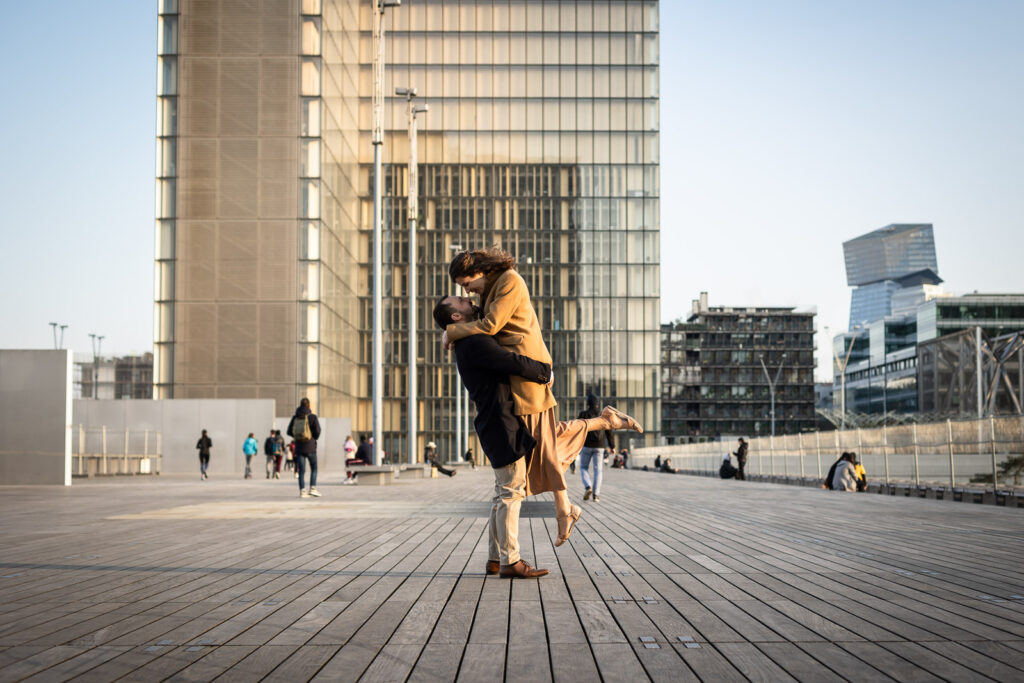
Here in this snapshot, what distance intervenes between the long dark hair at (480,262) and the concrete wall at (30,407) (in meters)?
18.2

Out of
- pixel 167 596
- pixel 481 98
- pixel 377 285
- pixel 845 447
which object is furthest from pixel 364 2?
pixel 167 596

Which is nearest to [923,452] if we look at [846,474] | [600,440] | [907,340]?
[846,474]

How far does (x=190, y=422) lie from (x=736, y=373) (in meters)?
90.7

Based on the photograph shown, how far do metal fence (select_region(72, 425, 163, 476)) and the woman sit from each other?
104ft

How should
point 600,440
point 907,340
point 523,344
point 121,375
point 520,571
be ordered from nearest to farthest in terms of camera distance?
point 523,344
point 520,571
point 600,440
point 121,375
point 907,340

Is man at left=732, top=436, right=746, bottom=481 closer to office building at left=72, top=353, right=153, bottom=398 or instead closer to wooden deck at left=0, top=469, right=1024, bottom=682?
wooden deck at left=0, top=469, right=1024, bottom=682

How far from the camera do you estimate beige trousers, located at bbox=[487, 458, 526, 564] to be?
5.86 m

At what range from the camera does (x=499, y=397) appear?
5.80 meters

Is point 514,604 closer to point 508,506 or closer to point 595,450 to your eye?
point 508,506

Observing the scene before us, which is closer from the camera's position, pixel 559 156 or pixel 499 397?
pixel 499 397

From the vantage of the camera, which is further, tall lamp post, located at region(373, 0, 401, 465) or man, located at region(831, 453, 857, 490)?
tall lamp post, located at region(373, 0, 401, 465)

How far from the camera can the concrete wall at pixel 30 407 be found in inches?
856

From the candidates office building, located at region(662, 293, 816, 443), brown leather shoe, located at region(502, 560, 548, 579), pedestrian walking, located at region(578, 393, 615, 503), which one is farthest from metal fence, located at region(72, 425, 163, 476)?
office building, located at region(662, 293, 816, 443)

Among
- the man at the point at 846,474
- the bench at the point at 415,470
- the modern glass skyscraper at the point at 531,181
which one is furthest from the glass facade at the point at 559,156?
the man at the point at 846,474
